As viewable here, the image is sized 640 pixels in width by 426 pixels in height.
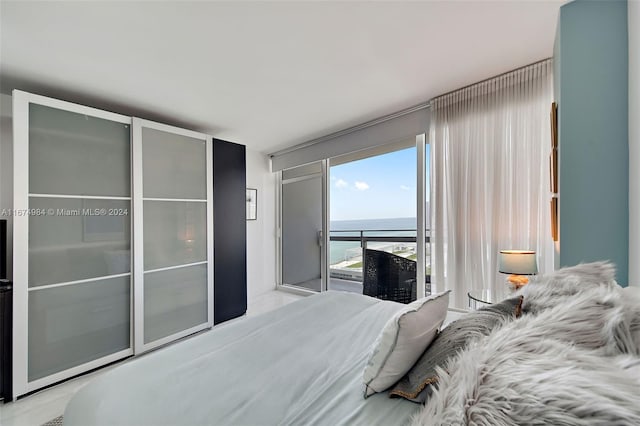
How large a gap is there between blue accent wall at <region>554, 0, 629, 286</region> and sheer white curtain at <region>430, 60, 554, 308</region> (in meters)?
0.78

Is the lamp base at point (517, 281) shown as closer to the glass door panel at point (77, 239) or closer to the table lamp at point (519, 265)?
the table lamp at point (519, 265)

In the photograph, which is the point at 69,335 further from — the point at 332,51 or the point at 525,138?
the point at 525,138

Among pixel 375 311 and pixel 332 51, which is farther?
pixel 332 51

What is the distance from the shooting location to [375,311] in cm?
179

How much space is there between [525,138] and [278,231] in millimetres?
3971

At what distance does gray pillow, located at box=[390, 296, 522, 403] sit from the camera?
0.90 metres

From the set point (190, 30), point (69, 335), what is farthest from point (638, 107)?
point (69, 335)

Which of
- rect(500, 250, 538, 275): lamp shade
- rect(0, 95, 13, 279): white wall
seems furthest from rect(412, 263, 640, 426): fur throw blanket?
rect(0, 95, 13, 279): white wall

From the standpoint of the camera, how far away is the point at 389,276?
3502mm

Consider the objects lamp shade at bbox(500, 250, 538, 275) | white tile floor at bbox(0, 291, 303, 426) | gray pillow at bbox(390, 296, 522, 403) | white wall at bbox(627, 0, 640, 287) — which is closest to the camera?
gray pillow at bbox(390, 296, 522, 403)

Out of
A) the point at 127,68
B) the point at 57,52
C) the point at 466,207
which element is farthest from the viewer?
the point at 466,207

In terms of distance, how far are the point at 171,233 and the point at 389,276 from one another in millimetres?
2714

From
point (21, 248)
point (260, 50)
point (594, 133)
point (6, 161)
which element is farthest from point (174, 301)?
point (594, 133)

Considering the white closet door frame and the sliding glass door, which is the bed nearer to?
the white closet door frame
